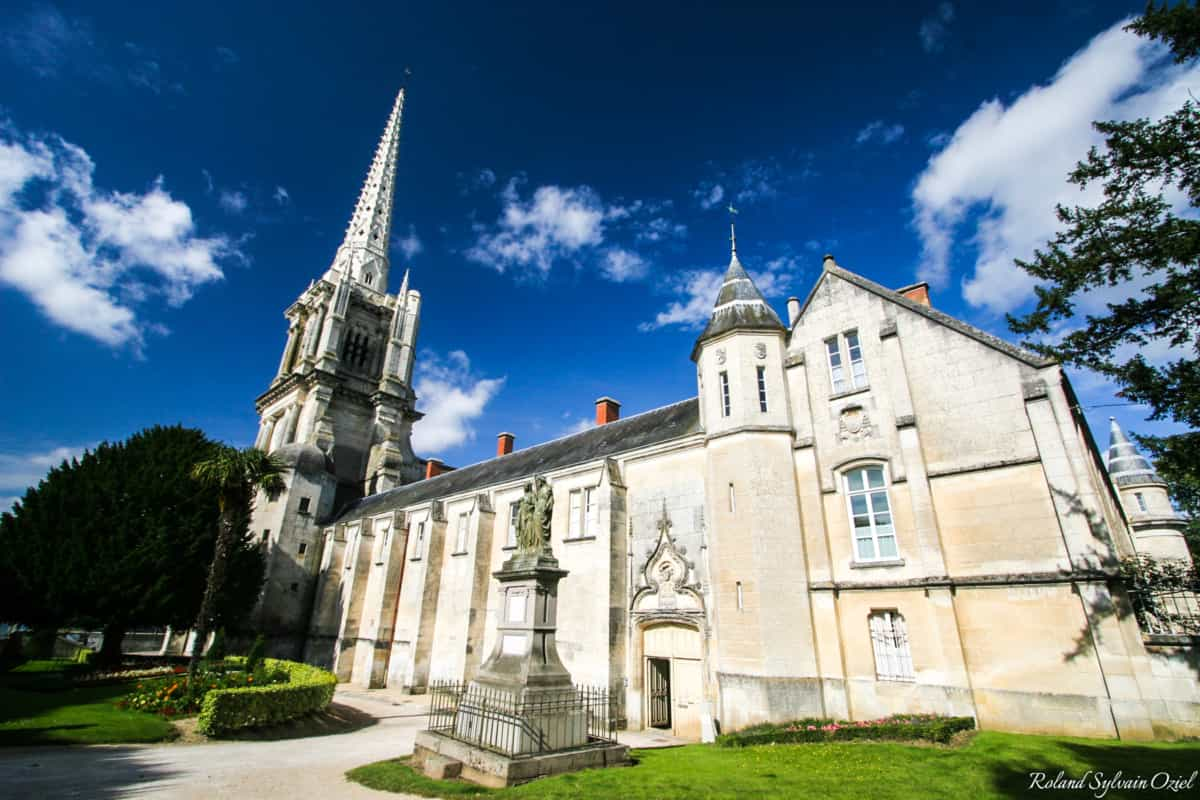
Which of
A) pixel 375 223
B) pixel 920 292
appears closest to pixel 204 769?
pixel 920 292

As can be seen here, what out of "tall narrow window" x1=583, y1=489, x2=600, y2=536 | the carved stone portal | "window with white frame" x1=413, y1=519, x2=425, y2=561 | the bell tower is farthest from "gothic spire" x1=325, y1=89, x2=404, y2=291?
the carved stone portal

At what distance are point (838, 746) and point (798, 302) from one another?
13350mm

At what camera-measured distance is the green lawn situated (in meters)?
12.1

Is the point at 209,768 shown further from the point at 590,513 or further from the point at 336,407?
the point at 336,407

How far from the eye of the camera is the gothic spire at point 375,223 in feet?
179

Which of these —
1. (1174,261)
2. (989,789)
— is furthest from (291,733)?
(1174,261)

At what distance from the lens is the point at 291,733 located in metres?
14.3

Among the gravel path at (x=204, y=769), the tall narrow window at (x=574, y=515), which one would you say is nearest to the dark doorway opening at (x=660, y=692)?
the tall narrow window at (x=574, y=515)

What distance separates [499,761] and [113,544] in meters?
23.6

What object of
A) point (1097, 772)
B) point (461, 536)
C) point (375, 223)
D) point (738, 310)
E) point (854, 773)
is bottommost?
point (854, 773)

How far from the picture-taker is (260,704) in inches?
547

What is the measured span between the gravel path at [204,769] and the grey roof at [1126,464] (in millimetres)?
30292

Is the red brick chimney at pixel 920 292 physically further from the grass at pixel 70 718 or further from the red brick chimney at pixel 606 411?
the grass at pixel 70 718

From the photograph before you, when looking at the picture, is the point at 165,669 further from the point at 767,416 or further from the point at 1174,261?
the point at 1174,261
